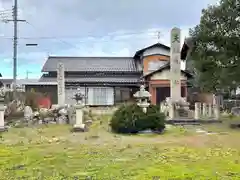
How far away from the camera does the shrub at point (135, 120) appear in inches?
636

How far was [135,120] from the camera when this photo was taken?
53.3 ft

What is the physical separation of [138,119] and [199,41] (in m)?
5.65

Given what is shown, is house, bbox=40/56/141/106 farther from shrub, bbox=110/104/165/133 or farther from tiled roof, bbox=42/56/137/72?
shrub, bbox=110/104/165/133

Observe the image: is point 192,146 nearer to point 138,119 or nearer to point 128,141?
point 128,141

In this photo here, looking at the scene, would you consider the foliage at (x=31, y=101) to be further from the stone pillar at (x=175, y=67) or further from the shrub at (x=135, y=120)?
the shrub at (x=135, y=120)

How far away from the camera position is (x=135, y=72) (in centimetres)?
4003

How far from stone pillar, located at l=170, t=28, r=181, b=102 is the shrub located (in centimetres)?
594

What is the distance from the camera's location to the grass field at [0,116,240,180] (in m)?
7.60

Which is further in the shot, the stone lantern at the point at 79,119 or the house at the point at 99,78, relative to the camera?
the house at the point at 99,78

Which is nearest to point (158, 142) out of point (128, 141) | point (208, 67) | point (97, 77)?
point (128, 141)

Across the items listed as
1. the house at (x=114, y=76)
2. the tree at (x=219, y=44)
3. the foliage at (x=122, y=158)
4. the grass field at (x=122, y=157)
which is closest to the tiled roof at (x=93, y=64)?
the house at (x=114, y=76)

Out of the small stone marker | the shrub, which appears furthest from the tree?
the small stone marker

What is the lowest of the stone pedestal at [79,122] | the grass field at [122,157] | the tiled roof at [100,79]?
the grass field at [122,157]

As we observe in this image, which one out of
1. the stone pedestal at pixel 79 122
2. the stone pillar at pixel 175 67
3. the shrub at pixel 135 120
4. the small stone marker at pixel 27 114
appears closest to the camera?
the shrub at pixel 135 120
